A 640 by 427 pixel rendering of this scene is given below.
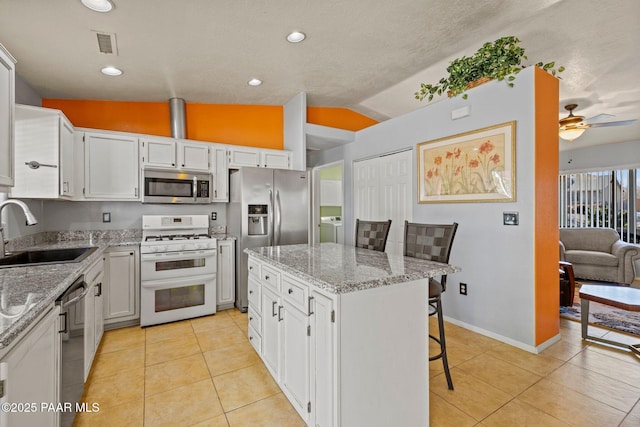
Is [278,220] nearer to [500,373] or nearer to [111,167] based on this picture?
[111,167]

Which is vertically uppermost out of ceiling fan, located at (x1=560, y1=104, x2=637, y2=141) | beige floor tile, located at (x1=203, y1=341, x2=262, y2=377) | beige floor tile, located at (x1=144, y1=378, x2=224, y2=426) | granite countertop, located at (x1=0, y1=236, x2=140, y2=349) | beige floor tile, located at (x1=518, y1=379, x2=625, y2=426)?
ceiling fan, located at (x1=560, y1=104, x2=637, y2=141)

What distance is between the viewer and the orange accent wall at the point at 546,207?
8.28 ft

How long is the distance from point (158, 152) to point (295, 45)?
6.78ft

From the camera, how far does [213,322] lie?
130 inches

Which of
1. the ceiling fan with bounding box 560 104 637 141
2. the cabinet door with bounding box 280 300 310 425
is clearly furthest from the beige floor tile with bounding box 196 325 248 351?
the ceiling fan with bounding box 560 104 637 141

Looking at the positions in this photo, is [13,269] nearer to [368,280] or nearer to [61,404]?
[61,404]

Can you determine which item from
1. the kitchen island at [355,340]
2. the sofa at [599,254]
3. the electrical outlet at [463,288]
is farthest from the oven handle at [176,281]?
the sofa at [599,254]

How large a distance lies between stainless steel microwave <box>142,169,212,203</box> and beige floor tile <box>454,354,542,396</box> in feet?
10.9

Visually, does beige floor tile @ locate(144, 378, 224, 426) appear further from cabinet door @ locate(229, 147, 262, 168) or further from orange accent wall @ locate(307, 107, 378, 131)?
orange accent wall @ locate(307, 107, 378, 131)

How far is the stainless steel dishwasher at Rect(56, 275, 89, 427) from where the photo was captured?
1424 mm

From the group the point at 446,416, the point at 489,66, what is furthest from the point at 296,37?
the point at 446,416

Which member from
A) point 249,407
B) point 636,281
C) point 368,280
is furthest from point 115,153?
point 636,281

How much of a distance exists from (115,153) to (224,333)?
2.37 meters

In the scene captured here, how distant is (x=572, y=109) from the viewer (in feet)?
13.8
